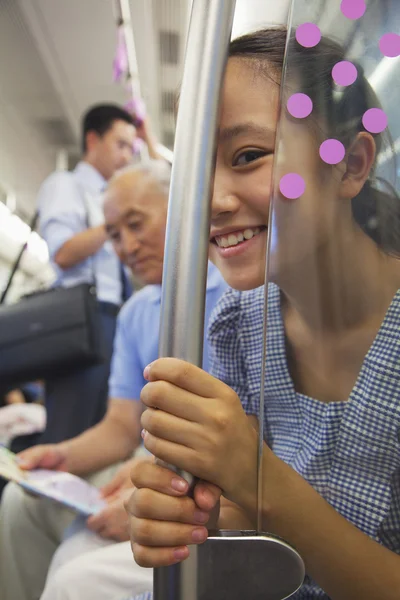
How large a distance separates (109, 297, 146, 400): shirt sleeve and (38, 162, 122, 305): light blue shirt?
33 centimetres

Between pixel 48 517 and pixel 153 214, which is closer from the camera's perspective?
pixel 48 517

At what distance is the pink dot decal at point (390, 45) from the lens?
35 cm

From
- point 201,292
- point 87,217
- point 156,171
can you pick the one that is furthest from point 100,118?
point 201,292

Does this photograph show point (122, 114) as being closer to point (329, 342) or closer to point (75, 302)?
point (75, 302)

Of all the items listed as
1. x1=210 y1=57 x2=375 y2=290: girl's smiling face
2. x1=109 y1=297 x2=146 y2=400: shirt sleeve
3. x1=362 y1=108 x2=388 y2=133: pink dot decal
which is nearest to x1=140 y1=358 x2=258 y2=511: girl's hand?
x1=210 y1=57 x2=375 y2=290: girl's smiling face

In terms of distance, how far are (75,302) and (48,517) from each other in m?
0.49

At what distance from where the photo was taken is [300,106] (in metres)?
0.36

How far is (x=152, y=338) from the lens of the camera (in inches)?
29.4

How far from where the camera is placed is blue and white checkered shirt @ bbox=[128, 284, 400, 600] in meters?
0.39

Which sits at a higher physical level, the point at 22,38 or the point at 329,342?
the point at 22,38

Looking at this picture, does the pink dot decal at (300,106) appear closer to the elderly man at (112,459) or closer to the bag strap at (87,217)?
the elderly man at (112,459)

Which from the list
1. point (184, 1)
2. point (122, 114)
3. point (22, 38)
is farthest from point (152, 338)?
point (122, 114)

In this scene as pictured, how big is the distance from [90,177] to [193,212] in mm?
1043

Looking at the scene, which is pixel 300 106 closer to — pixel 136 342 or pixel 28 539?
pixel 136 342
